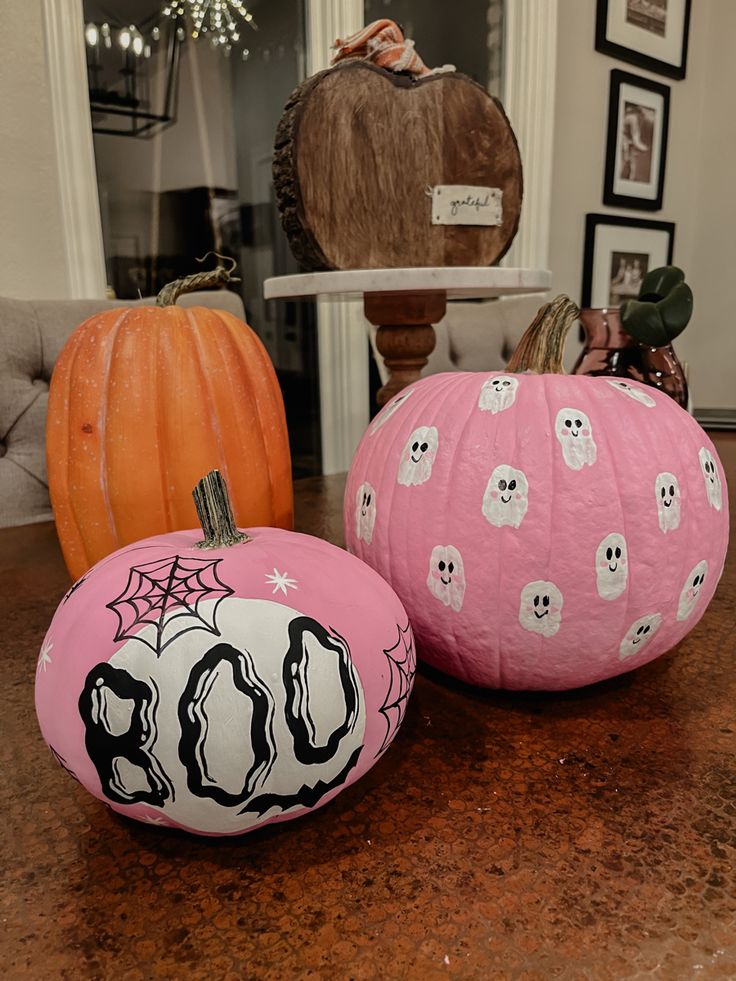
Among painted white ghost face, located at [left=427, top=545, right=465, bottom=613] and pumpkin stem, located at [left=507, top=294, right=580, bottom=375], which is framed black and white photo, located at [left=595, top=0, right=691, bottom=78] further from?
painted white ghost face, located at [left=427, top=545, right=465, bottom=613]

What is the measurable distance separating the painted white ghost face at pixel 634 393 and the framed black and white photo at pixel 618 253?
2.20 meters

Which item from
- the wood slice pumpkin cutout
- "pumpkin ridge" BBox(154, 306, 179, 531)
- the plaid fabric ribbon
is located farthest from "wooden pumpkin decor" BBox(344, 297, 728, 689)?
the plaid fabric ribbon

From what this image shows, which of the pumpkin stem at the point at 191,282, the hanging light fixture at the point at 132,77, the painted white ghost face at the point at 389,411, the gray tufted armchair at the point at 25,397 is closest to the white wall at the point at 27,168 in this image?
the hanging light fixture at the point at 132,77

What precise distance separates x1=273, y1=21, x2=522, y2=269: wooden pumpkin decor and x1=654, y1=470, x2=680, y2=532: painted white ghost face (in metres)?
0.60

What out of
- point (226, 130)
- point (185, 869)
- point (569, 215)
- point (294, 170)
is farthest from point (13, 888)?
point (569, 215)

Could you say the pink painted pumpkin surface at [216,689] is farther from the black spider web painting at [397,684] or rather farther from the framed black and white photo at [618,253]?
the framed black and white photo at [618,253]

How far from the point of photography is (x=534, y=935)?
0.31m

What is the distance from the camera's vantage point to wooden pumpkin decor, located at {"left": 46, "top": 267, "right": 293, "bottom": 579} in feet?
2.04

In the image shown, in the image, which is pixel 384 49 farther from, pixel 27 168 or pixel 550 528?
pixel 27 168

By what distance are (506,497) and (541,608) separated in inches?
3.1

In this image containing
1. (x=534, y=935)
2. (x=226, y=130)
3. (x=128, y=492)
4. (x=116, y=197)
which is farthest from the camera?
(x=226, y=130)

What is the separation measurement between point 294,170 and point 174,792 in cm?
77

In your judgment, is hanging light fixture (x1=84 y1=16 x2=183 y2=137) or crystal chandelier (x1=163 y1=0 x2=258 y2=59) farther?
crystal chandelier (x1=163 y1=0 x2=258 y2=59)

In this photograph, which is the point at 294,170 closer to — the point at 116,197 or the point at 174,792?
the point at 174,792
